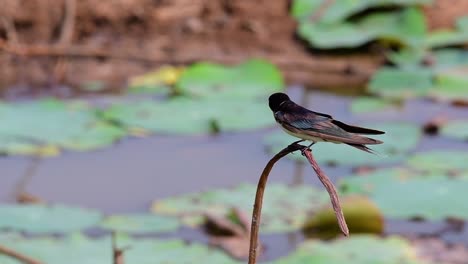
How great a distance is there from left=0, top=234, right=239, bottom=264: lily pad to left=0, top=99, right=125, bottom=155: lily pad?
3.54 feet

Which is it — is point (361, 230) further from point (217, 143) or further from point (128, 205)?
point (217, 143)

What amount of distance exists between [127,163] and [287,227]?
1012 mm

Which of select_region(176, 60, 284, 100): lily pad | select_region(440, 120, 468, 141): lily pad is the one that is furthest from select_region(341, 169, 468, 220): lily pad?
select_region(176, 60, 284, 100): lily pad

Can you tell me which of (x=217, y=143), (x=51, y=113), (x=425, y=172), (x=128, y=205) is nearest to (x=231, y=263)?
(x=128, y=205)

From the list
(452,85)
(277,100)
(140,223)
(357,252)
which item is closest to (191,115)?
(140,223)

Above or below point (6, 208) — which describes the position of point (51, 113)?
above

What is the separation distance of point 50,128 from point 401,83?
1.88 m

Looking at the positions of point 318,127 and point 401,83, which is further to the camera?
point 401,83

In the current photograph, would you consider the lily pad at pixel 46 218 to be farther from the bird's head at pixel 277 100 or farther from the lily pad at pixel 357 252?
the bird's head at pixel 277 100

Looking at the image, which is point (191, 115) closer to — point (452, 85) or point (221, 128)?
point (221, 128)

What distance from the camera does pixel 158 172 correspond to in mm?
4141

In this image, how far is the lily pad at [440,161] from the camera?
3.99m

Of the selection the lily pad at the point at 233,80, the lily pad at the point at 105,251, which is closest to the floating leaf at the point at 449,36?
the lily pad at the point at 233,80

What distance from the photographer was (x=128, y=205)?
3.80 metres
